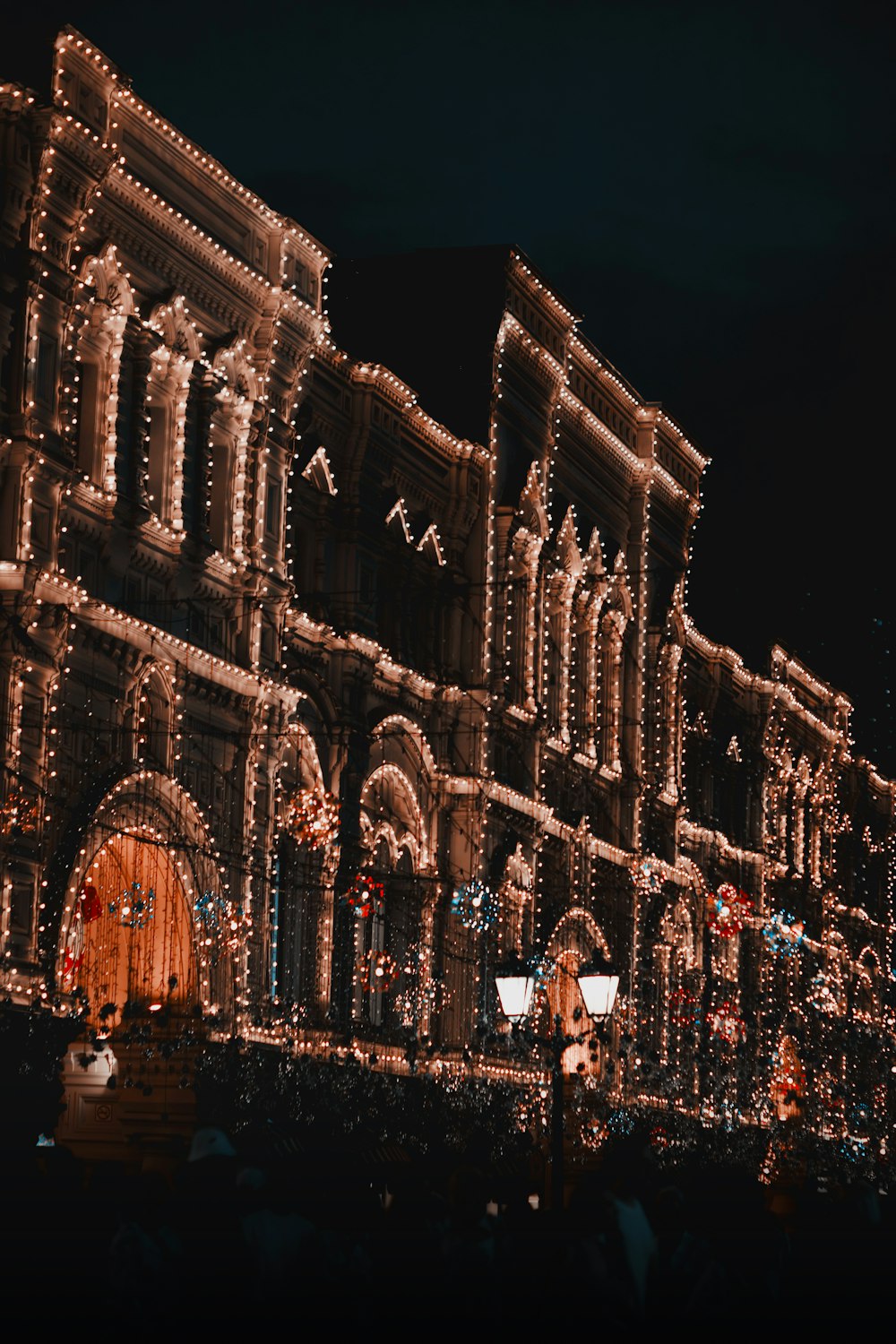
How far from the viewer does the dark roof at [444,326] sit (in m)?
42.8

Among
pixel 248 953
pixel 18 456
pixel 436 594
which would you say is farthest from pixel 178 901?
pixel 436 594

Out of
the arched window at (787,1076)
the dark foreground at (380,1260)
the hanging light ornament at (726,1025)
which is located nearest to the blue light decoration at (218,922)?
the dark foreground at (380,1260)

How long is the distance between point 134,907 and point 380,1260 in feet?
42.0

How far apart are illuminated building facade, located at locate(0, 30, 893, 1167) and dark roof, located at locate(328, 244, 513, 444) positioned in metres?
0.07

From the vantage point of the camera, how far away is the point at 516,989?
24688 mm

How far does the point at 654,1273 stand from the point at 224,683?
15932 mm

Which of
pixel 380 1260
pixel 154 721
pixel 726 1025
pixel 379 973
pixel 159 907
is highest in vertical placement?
pixel 154 721

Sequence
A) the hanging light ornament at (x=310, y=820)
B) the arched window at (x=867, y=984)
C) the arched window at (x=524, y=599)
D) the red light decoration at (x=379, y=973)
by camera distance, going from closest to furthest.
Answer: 1. the hanging light ornament at (x=310, y=820)
2. the red light decoration at (x=379, y=973)
3. the arched window at (x=524, y=599)
4. the arched window at (x=867, y=984)

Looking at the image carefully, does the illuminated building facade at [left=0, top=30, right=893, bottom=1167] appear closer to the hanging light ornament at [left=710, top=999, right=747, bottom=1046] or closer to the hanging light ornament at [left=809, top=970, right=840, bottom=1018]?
the hanging light ornament at [left=710, top=999, right=747, bottom=1046]

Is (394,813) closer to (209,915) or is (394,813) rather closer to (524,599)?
(524,599)

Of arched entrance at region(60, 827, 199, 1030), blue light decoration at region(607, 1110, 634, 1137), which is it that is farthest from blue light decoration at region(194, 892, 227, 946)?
blue light decoration at region(607, 1110, 634, 1137)

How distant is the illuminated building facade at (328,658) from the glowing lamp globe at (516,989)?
4529 millimetres

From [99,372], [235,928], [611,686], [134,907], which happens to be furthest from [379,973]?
[611,686]

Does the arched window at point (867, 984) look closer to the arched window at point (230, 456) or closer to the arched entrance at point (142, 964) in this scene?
the arched window at point (230, 456)
